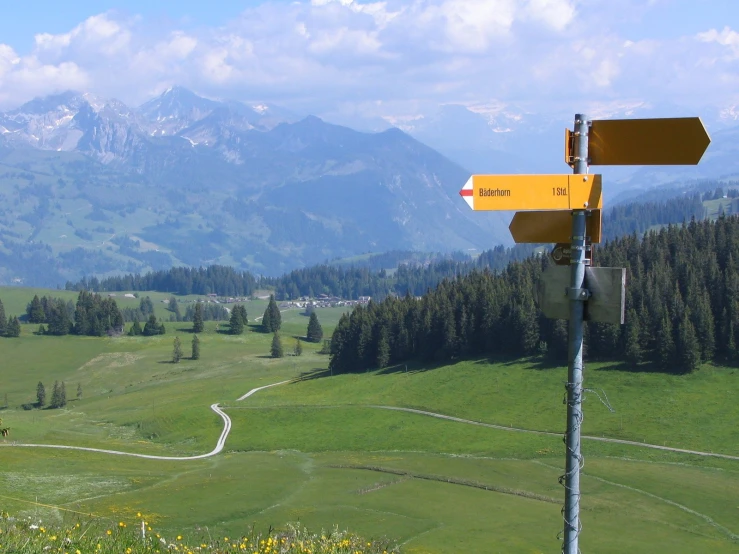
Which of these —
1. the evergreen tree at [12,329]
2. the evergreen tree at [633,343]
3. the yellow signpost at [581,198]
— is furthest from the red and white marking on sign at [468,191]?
the evergreen tree at [12,329]

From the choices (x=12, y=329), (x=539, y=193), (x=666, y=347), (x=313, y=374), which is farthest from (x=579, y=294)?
(x=12, y=329)

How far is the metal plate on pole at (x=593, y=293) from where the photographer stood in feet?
37.6

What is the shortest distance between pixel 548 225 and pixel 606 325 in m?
94.6

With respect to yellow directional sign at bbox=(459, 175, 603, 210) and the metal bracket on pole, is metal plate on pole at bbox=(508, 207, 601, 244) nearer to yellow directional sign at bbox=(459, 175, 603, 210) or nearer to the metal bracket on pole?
yellow directional sign at bbox=(459, 175, 603, 210)

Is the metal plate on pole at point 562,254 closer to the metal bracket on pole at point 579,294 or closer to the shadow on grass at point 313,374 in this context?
the metal bracket on pole at point 579,294

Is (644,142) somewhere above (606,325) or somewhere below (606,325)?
above

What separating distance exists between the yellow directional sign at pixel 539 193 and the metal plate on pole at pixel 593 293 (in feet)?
3.26

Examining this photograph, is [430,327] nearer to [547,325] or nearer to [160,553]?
[547,325]

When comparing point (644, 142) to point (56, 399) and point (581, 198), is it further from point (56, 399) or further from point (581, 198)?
point (56, 399)

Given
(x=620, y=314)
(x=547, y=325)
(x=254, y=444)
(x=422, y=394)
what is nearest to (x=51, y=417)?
(x=254, y=444)

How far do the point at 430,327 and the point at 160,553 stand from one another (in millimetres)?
115160

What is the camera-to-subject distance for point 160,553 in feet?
48.6

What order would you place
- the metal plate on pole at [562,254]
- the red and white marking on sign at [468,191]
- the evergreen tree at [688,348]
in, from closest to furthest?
the red and white marking on sign at [468,191] < the metal plate on pole at [562,254] < the evergreen tree at [688,348]

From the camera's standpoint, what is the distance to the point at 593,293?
11703 millimetres
